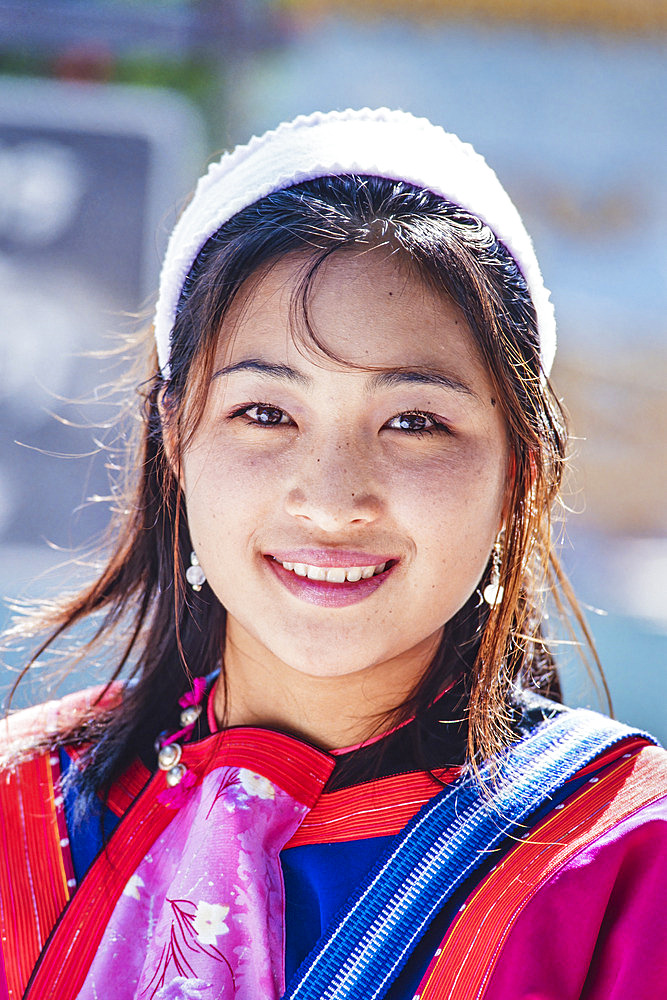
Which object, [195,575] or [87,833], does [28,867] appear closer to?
[87,833]

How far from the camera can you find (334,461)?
1254mm

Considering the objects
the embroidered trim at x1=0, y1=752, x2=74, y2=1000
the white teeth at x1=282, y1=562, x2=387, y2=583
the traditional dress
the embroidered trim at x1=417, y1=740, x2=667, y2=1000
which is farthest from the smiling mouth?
the embroidered trim at x1=0, y1=752, x2=74, y2=1000

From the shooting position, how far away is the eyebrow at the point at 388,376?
126cm

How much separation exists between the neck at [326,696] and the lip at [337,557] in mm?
192

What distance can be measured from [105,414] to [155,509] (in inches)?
81.9

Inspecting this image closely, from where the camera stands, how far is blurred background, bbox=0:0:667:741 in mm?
3383

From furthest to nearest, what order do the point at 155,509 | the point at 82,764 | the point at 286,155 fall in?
the point at 155,509
the point at 82,764
the point at 286,155

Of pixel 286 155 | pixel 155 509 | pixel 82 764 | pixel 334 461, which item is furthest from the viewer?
pixel 155 509

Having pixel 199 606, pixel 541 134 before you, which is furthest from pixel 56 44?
pixel 199 606

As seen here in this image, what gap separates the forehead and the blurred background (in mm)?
2144

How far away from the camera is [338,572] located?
1305 mm

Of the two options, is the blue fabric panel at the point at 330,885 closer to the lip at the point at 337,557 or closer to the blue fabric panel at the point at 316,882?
the blue fabric panel at the point at 316,882

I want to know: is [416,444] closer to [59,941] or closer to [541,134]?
[59,941]

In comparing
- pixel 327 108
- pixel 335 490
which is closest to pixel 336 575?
pixel 335 490
